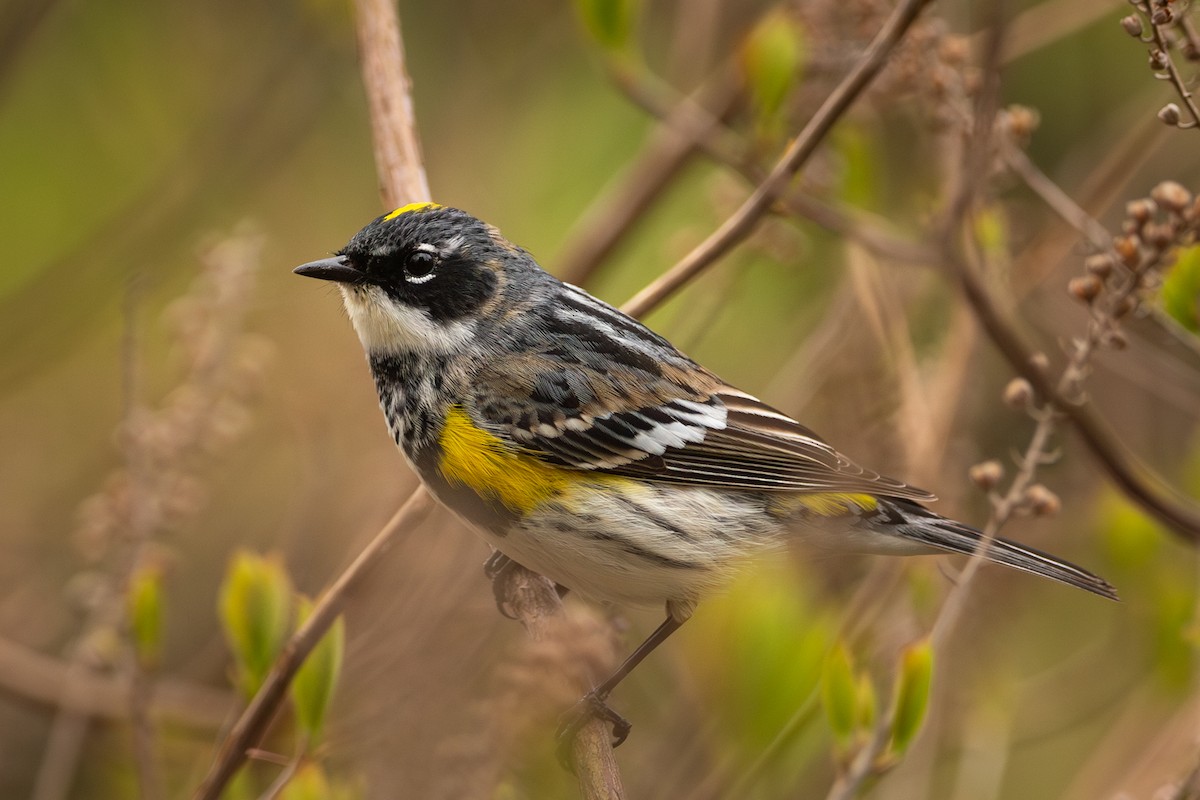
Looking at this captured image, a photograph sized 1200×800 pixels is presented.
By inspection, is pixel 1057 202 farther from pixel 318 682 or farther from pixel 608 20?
pixel 318 682

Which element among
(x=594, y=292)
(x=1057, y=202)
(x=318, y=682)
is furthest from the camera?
(x=594, y=292)

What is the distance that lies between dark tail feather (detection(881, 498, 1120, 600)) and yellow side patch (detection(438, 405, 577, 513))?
97 cm

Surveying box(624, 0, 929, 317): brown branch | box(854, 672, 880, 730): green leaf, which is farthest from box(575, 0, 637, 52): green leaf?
box(854, 672, 880, 730): green leaf

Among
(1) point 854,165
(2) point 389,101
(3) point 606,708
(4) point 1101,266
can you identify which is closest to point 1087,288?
(4) point 1101,266

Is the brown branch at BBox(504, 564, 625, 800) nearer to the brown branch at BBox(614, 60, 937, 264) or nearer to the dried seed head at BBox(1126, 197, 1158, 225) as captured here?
the brown branch at BBox(614, 60, 937, 264)

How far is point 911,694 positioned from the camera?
2533mm

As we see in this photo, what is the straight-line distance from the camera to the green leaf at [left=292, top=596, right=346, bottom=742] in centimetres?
275

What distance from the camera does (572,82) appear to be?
6.09 metres

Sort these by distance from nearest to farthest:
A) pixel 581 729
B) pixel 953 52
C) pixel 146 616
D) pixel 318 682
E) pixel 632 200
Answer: pixel 318 682 < pixel 146 616 < pixel 581 729 < pixel 953 52 < pixel 632 200

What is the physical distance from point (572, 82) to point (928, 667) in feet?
13.5

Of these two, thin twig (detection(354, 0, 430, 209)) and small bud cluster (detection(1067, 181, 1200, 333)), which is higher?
small bud cluster (detection(1067, 181, 1200, 333))

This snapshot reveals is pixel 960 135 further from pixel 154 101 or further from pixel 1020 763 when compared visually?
pixel 154 101

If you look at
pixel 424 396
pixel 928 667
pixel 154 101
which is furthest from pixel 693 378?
pixel 154 101

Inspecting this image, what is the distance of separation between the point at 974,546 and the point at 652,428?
0.95 m
